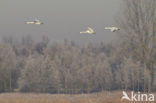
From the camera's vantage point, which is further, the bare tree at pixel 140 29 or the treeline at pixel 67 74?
the treeline at pixel 67 74

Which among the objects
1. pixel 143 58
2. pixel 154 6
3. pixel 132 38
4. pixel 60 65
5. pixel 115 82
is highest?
pixel 154 6

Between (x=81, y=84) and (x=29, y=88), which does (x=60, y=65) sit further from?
(x=29, y=88)

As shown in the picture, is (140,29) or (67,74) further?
(67,74)

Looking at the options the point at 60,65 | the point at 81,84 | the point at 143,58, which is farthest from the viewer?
the point at 60,65

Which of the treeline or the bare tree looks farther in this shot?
the treeline

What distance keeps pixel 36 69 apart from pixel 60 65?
7.14m

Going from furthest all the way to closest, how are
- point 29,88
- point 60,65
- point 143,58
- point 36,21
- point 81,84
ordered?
→ point 60,65 < point 81,84 < point 29,88 < point 143,58 < point 36,21

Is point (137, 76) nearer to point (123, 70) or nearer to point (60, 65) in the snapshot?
point (123, 70)

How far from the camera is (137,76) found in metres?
42.5

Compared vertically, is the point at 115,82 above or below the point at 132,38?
below

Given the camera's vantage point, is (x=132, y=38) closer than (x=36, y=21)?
No

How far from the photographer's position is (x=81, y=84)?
1837 inches

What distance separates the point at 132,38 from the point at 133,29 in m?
0.72

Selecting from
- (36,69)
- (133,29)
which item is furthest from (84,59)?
(133,29)
